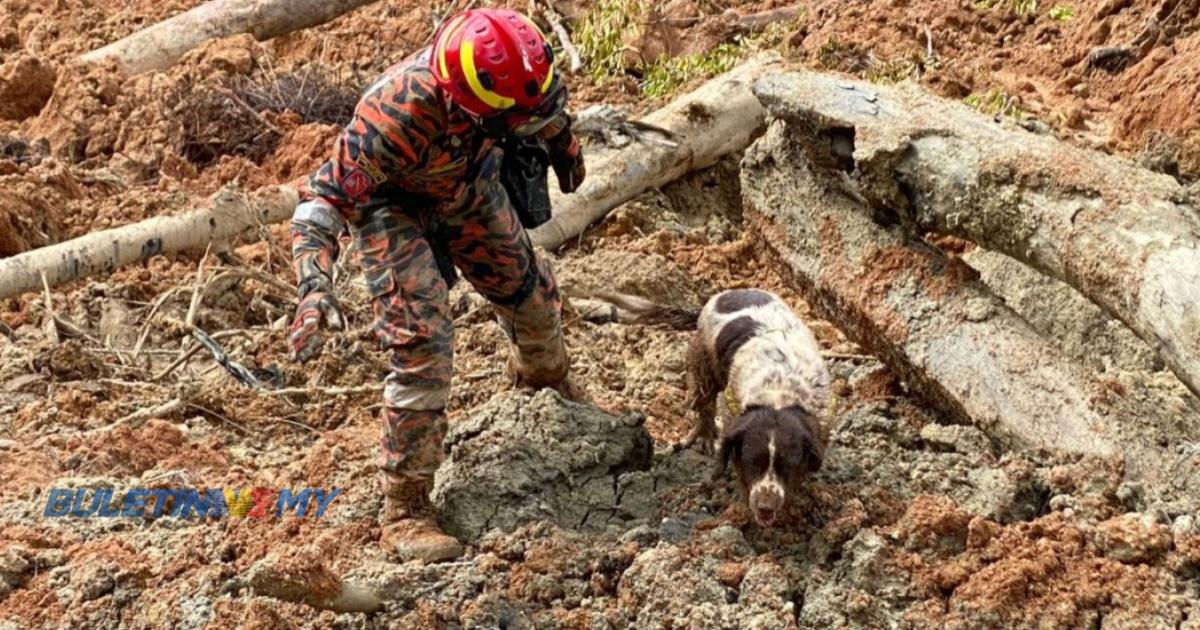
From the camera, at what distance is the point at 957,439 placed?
21.0 ft

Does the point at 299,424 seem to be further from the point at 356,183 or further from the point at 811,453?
the point at 811,453

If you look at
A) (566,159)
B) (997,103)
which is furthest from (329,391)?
(997,103)

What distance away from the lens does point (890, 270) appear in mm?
7129

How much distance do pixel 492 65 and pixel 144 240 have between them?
4449 mm

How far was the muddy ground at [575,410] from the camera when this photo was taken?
17.4 feet

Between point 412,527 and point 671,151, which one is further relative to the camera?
point 671,151

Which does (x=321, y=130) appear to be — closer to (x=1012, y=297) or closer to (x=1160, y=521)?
(x=1012, y=297)

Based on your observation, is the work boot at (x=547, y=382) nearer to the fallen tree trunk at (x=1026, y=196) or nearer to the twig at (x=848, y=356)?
the twig at (x=848, y=356)

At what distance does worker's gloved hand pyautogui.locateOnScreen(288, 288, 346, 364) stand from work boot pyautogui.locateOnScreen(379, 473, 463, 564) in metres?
0.86

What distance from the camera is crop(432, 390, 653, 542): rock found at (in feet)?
19.8

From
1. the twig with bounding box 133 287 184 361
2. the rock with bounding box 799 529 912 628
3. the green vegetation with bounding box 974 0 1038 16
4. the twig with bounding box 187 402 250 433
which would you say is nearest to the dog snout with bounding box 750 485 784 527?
the rock with bounding box 799 529 912 628

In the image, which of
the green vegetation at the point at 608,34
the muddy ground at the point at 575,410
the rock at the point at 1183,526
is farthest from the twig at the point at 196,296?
the rock at the point at 1183,526

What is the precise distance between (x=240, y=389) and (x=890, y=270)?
11.1 ft

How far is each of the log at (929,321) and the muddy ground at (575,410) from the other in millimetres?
159
